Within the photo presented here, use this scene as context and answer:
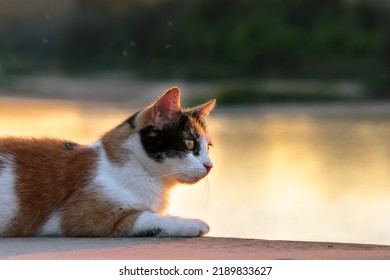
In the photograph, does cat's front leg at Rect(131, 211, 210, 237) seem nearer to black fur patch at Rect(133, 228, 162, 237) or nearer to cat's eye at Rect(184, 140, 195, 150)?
black fur patch at Rect(133, 228, 162, 237)

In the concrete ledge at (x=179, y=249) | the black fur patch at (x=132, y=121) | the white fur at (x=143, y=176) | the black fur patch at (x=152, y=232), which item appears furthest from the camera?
the black fur patch at (x=132, y=121)

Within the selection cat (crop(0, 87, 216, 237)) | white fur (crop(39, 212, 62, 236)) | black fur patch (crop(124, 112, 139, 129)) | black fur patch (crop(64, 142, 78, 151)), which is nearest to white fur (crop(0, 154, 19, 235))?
cat (crop(0, 87, 216, 237))

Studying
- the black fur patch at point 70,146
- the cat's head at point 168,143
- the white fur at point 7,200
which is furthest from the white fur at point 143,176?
the white fur at point 7,200

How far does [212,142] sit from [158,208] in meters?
0.38

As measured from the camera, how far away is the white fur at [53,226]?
3115mm

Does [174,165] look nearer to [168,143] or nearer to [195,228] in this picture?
[168,143]

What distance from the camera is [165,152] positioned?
3.18 meters

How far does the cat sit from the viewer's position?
121 inches

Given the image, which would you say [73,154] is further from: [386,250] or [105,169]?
[386,250]

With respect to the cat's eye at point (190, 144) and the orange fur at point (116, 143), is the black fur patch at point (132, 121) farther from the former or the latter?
the cat's eye at point (190, 144)

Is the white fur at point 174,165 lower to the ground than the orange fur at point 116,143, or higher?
lower

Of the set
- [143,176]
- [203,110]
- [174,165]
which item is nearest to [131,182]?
[143,176]

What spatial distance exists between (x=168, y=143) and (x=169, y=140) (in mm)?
13

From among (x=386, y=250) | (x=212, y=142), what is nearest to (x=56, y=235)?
(x=212, y=142)
